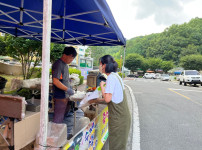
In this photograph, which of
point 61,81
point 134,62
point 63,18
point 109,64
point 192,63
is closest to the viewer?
point 109,64

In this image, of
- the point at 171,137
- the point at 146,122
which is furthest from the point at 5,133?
the point at 146,122

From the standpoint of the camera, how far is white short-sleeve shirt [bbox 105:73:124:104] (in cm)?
208

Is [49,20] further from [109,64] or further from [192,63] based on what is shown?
[192,63]

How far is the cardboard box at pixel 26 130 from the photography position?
4.84 feet

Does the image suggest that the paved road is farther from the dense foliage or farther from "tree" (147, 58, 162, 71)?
"tree" (147, 58, 162, 71)

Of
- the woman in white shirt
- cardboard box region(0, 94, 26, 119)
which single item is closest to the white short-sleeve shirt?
the woman in white shirt

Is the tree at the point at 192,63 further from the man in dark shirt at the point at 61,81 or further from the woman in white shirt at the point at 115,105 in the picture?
the woman in white shirt at the point at 115,105

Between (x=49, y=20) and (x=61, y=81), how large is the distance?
65.5 inches

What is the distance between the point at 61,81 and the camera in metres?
2.93

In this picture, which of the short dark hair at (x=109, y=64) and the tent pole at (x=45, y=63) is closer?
the tent pole at (x=45, y=63)

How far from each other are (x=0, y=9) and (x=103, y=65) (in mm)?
2696

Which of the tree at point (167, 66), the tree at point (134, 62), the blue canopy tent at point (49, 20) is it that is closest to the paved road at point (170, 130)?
the blue canopy tent at point (49, 20)

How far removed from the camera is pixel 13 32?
15.9 ft

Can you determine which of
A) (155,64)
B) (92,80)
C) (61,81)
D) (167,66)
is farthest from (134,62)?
(61,81)
